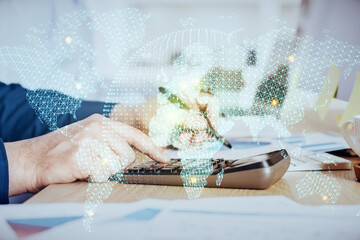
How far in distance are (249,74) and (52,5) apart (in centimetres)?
53

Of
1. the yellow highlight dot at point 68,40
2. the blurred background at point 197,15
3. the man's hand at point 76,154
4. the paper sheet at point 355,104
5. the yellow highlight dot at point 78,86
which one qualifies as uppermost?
the blurred background at point 197,15

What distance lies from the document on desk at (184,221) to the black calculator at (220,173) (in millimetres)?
40

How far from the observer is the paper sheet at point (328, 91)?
55cm

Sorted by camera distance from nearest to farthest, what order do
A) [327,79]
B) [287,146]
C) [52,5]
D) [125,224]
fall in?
Result: [125,224], [287,146], [327,79], [52,5]

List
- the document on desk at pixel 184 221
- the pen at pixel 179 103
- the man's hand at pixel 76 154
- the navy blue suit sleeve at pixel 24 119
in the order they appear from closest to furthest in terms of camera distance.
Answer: the document on desk at pixel 184 221 → the man's hand at pixel 76 154 → the pen at pixel 179 103 → the navy blue suit sleeve at pixel 24 119

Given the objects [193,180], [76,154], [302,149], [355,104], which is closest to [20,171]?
[76,154]

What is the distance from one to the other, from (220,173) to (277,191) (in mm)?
58

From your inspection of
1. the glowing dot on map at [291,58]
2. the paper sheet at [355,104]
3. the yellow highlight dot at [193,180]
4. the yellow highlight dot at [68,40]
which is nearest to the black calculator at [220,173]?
the yellow highlight dot at [193,180]

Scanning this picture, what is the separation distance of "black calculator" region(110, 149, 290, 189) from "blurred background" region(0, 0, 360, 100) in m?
0.37

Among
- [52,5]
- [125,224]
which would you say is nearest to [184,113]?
[125,224]

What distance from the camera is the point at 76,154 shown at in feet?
0.97

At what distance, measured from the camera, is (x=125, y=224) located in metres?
0.18

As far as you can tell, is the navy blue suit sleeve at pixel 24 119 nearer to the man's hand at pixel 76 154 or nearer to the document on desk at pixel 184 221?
the man's hand at pixel 76 154

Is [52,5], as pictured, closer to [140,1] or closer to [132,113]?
[140,1]
